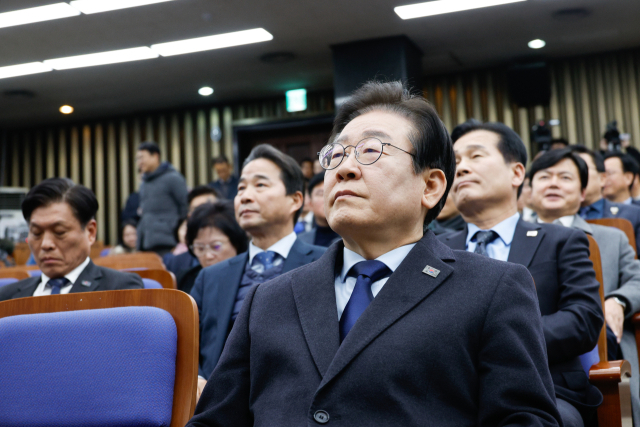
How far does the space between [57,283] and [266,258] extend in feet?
2.72

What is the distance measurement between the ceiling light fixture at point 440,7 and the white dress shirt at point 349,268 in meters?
4.74

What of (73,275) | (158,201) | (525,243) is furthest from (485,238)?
(158,201)

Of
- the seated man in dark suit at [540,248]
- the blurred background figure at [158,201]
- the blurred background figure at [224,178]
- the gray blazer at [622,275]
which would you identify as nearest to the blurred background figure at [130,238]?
the blurred background figure at [158,201]

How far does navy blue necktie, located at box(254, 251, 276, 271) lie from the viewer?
8.57 ft

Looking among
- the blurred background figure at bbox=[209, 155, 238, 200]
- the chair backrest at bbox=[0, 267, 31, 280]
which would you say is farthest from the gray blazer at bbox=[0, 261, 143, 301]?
the blurred background figure at bbox=[209, 155, 238, 200]

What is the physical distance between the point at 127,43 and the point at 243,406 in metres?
5.66

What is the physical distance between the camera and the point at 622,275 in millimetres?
2520

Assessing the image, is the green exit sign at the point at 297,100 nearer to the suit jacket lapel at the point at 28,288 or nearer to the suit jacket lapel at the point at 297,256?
the suit jacket lapel at the point at 297,256

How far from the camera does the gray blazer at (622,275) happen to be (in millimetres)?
2334

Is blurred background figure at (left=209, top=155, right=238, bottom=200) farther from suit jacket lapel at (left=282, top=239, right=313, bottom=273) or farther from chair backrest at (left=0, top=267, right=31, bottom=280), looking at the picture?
suit jacket lapel at (left=282, top=239, right=313, bottom=273)

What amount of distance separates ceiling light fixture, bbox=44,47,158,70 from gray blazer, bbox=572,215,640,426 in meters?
5.19

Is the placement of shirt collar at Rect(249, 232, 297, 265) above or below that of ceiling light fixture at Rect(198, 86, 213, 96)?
below

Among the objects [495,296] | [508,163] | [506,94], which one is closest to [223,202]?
[508,163]

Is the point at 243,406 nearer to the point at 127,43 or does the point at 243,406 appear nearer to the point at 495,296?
the point at 495,296
